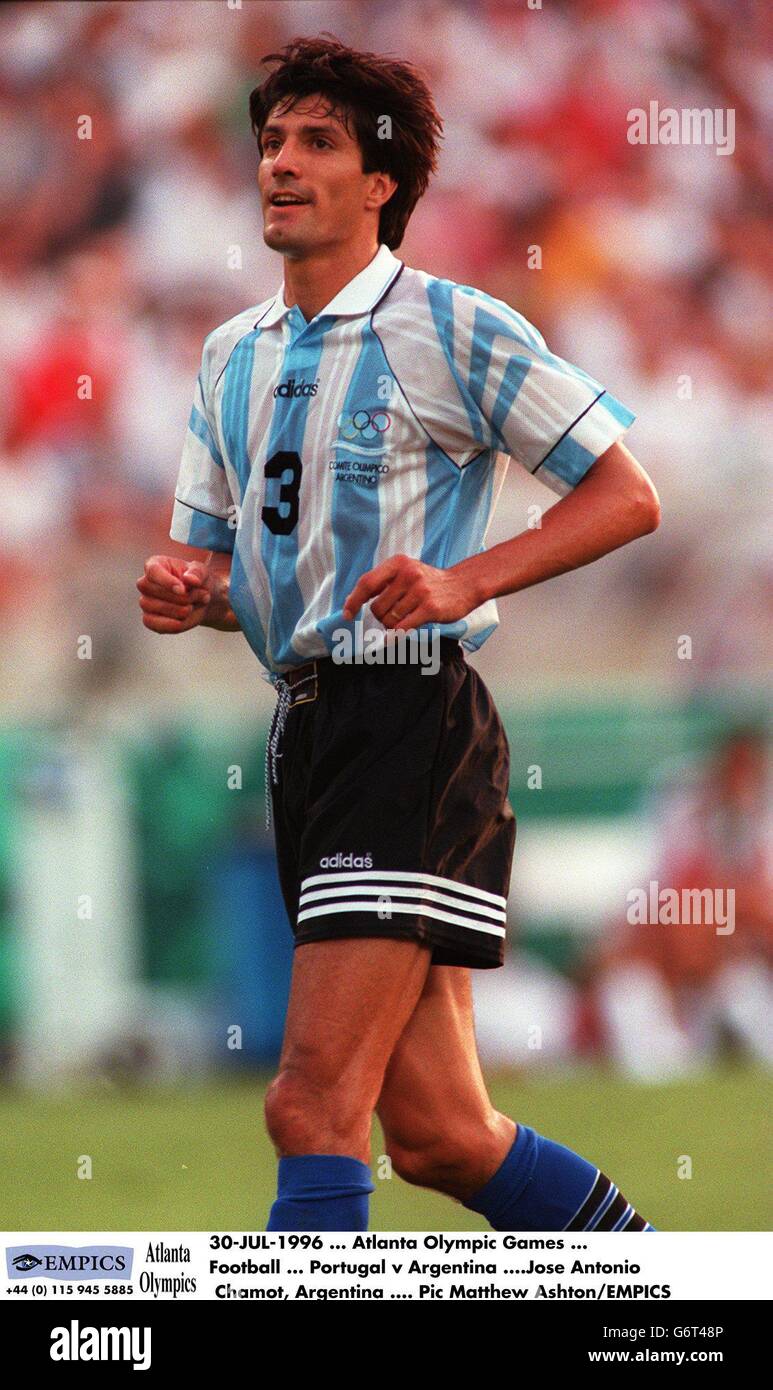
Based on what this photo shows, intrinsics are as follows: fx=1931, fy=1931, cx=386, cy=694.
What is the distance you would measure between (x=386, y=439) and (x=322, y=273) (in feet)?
1.07

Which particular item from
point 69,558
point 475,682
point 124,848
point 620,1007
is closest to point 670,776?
point 620,1007

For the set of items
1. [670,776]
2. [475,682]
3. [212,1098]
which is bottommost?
[212,1098]

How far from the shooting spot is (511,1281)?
3031mm

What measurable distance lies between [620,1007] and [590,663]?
142 cm

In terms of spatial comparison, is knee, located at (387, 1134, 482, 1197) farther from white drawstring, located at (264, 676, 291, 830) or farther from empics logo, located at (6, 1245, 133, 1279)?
white drawstring, located at (264, 676, 291, 830)

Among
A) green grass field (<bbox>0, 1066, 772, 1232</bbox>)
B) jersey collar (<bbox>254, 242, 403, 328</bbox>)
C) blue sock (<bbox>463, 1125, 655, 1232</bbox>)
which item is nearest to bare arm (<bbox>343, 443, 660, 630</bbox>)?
jersey collar (<bbox>254, 242, 403, 328</bbox>)

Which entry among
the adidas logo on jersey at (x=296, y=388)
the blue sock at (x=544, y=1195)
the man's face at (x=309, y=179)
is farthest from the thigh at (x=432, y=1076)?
the man's face at (x=309, y=179)

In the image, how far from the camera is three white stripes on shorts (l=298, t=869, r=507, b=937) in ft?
9.25

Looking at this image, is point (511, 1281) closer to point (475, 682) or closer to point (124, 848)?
point (475, 682)

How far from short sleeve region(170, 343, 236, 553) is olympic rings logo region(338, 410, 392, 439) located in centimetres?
39

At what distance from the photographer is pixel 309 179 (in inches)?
119

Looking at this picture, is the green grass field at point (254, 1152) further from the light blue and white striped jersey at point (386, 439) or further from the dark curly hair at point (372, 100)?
the dark curly hair at point (372, 100)
